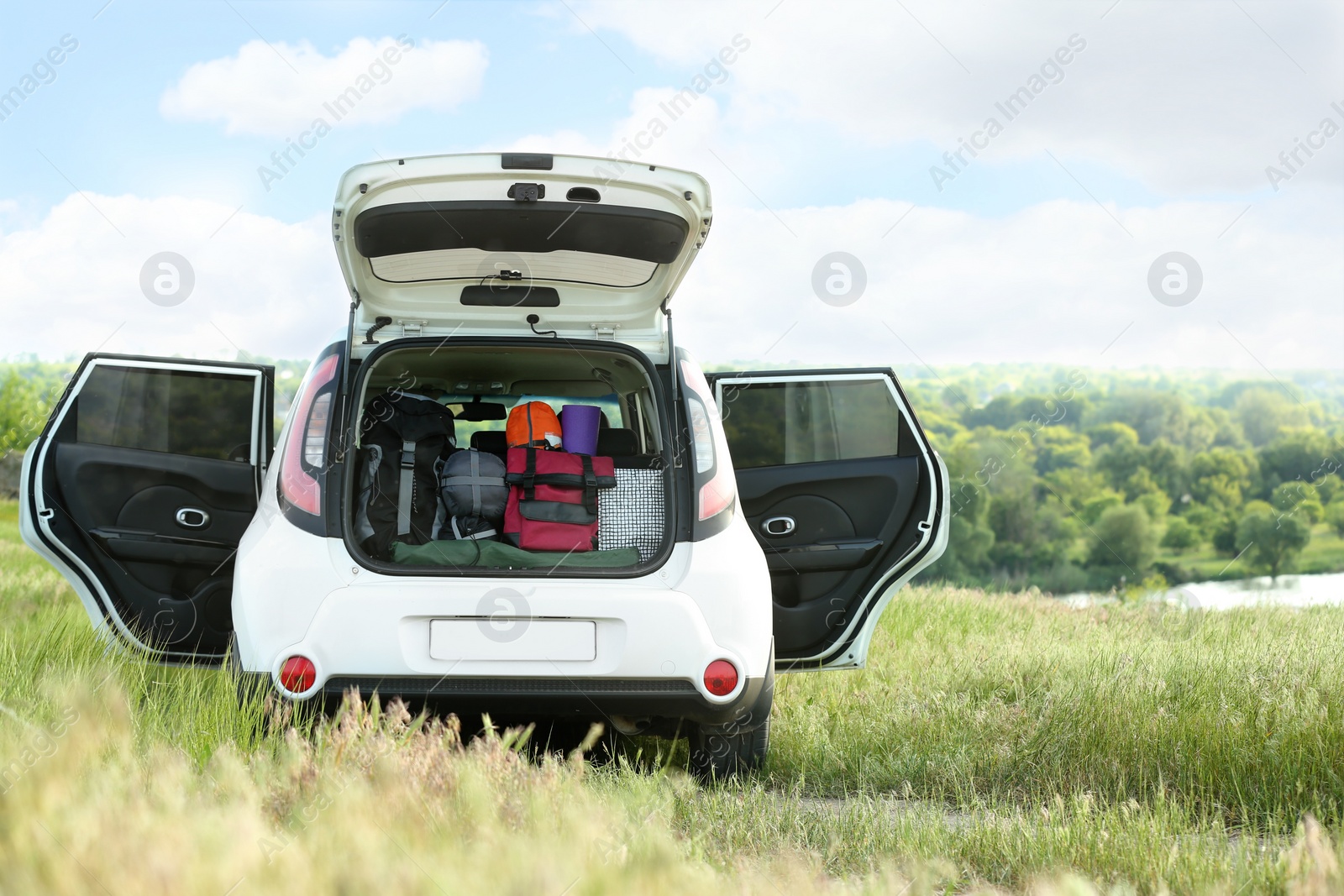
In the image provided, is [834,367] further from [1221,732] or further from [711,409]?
[1221,732]

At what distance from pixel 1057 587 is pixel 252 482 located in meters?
83.6

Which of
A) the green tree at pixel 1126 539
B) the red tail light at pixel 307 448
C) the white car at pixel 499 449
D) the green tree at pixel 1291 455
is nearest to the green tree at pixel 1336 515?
the green tree at pixel 1291 455

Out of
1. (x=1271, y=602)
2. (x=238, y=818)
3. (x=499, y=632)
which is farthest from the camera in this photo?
(x=1271, y=602)

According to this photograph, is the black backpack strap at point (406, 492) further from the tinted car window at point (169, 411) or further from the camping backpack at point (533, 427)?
the tinted car window at point (169, 411)

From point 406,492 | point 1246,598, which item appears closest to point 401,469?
point 406,492

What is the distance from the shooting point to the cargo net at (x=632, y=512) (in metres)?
3.75

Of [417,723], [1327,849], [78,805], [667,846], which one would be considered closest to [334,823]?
[78,805]

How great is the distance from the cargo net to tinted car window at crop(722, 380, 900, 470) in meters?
0.57

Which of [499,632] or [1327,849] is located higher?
[499,632]

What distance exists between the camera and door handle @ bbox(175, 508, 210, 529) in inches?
160

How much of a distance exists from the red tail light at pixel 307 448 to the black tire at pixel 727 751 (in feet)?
4.84

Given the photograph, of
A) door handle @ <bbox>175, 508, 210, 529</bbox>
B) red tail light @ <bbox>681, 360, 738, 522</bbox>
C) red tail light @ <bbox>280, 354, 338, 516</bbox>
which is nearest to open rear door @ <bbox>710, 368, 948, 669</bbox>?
red tail light @ <bbox>681, 360, 738, 522</bbox>

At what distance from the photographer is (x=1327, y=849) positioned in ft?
6.12

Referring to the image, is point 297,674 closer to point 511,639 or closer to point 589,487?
point 511,639
